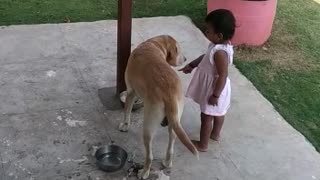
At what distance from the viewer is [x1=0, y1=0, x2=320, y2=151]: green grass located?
15.1 feet

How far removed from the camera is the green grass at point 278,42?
4598 millimetres

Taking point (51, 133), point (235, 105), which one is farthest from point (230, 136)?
point (51, 133)

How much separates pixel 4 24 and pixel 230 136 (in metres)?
2.93

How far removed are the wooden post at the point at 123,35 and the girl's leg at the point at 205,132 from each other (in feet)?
2.75

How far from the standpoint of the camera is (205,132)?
151 inches

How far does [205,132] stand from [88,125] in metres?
0.92

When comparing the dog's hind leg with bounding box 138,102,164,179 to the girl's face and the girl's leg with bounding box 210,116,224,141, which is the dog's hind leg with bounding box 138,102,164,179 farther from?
the girl's leg with bounding box 210,116,224,141

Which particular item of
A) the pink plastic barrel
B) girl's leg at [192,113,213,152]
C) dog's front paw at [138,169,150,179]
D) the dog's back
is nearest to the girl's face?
the dog's back

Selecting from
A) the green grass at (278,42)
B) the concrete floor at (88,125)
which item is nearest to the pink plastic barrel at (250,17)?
the green grass at (278,42)

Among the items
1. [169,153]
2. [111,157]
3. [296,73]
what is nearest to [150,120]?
[169,153]

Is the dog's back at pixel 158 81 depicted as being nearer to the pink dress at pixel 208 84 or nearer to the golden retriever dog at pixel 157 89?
the golden retriever dog at pixel 157 89

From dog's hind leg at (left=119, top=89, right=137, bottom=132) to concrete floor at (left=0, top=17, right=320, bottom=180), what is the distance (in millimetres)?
64

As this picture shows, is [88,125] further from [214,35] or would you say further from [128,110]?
[214,35]

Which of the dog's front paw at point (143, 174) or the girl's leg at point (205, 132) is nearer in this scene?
the dog's front paw at point (143, 174)
